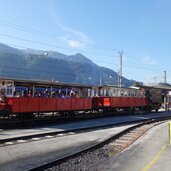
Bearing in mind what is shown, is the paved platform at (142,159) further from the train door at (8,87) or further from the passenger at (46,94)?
the passenger at (46,94)

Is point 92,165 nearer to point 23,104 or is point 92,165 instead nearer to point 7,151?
point 7,151

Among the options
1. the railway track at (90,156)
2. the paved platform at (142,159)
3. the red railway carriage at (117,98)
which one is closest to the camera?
the paved platform at (142,159)

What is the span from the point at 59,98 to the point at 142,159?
17.0 m

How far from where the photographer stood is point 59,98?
28.5m

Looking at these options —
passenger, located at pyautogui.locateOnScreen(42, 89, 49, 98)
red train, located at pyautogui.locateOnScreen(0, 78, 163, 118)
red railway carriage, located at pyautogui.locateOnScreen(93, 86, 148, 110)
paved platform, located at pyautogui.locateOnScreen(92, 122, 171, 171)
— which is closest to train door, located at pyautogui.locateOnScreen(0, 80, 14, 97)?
red train, located at pyautogui.locateOnScreen(0, 78, 163, 118)

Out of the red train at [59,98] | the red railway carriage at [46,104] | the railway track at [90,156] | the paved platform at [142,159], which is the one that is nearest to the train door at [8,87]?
the red train at [59,98]

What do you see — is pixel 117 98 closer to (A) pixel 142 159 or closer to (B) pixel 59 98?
(B) pixel 59 98

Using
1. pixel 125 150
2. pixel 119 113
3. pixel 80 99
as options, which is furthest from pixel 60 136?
pixel 119 113

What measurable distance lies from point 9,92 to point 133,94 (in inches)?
922

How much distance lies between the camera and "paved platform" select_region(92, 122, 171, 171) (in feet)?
34.6

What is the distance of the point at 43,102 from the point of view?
86.3 feet

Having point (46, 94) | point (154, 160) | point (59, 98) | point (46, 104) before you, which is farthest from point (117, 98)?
point (154, 160)

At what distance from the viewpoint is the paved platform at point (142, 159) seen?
1055cm

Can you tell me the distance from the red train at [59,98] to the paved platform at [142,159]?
1019 centimetres
